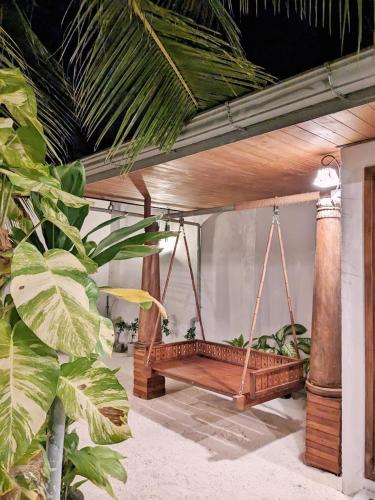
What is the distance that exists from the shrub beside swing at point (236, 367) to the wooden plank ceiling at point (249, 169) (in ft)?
1.34

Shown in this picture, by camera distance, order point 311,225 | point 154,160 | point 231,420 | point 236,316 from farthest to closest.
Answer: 1. point 236,316
2. point 311,225
3. point 231,420
4. point 154,160

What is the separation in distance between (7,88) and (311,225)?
12.8 feet

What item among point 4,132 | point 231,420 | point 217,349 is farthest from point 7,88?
point 217,349

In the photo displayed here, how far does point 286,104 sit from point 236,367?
2.66m

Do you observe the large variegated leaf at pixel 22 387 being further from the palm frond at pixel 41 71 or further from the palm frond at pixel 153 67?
Answer: the palm frond at pixel 41 71

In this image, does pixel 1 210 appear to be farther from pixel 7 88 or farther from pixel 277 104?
pixel 277 104

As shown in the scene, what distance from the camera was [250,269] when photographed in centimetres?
521

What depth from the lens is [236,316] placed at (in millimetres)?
5438

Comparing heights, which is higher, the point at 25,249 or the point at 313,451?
the point at 25,249

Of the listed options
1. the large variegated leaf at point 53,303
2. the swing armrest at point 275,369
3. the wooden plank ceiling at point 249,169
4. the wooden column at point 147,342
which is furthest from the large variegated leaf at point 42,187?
the wooden column at point 147,342

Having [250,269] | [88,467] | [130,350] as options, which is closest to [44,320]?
[88,467]

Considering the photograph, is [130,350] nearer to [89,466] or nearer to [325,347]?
[325,347]

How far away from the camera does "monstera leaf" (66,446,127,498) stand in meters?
1.34

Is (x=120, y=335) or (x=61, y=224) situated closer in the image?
(x=61, y=224)
